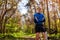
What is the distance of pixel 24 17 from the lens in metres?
5.28

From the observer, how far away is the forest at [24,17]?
5.25 metres

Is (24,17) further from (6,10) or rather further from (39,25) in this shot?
(39,25)

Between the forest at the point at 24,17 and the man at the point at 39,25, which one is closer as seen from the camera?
the man at the point at 39,25

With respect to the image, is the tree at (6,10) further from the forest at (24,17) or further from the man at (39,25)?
the man at (39,25)

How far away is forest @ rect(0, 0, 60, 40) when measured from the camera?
207 inches

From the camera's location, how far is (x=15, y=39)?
5.23m

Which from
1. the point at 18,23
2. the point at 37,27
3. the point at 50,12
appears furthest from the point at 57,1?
the point at 37,27

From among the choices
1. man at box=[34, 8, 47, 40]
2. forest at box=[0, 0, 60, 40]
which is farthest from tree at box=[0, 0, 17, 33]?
man at box=[34, 8, 47, 40]

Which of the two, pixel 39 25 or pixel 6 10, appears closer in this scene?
pixel 39 25

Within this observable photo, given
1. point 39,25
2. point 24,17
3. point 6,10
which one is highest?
point 6,10

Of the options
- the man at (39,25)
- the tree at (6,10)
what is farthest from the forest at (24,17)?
the man at (39,25)

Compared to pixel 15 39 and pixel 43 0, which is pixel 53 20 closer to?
pixel 43 0

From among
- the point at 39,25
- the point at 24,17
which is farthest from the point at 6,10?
the point at 39,25

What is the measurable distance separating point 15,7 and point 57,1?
126 cm
